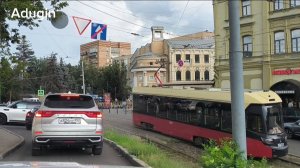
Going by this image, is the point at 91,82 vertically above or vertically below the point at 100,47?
below

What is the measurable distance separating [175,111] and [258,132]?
7.76 m

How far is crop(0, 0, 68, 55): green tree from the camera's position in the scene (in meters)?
13.8

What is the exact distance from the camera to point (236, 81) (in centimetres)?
736

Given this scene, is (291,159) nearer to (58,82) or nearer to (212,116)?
(212,116)

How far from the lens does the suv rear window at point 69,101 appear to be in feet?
42.5

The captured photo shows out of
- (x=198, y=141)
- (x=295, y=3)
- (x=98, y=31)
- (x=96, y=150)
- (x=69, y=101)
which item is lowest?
(x=198, y=141)

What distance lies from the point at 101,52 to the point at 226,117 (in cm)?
12040

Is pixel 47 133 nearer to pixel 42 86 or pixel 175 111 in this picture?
pixel 175 111

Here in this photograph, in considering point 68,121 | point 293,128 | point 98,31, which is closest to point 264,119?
point 68,121

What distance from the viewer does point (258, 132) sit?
1783 centimetres

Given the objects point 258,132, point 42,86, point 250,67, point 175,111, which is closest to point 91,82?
point 42,86

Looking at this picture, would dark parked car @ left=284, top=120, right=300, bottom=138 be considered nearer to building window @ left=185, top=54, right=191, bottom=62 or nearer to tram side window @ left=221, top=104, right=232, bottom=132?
tram side window @ left=221, top=104, right=232, bottom=132

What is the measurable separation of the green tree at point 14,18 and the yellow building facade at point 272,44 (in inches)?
1021

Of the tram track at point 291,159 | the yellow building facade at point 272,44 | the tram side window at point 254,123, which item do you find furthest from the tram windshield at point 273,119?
the yellow building facade at point 272,44
